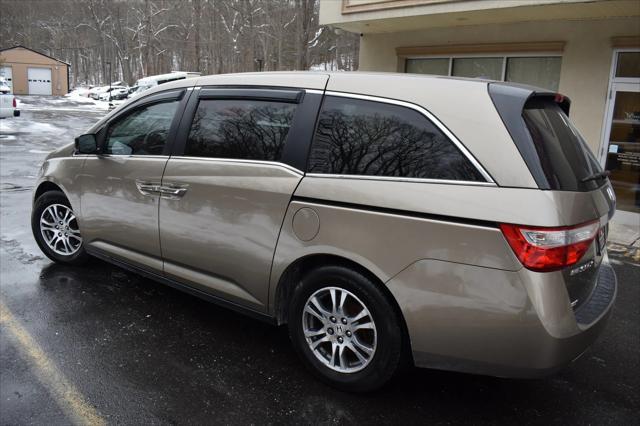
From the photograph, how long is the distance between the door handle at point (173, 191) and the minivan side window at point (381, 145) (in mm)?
1038

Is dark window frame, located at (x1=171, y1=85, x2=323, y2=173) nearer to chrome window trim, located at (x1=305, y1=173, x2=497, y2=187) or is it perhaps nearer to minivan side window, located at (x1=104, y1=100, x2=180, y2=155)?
chrome window trim, located at (x1=305, y1=173, x2=497, y2=187)

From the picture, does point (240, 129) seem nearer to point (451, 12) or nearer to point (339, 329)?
point (339, 329)

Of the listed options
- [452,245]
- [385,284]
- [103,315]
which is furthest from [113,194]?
[452,245]

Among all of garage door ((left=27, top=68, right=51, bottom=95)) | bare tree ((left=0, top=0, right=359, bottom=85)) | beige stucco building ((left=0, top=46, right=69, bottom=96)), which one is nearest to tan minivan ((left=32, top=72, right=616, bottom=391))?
bare tree ((left=0, top=0, right=359, bottom=85))

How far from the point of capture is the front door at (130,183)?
3801 millimetres

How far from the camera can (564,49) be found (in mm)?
9094

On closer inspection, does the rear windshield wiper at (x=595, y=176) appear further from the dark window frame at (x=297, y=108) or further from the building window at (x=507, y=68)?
the building window at (x=507, y=68)

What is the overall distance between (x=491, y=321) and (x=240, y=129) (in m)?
1.94

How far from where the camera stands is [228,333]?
12.0 ft

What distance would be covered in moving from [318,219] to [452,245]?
30.3 inches

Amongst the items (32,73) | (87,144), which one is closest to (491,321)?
(87,144)

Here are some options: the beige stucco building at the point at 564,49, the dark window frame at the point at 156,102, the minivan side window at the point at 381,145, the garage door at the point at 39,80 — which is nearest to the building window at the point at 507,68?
the beige stucco building at the point at 564,49

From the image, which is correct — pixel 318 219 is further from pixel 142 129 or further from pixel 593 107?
pixel 593 107

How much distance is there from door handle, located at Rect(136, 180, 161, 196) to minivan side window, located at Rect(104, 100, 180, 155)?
0.23 m
